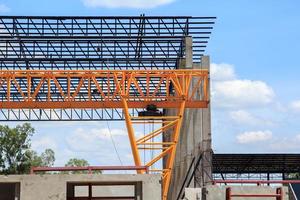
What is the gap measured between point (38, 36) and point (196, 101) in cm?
1102

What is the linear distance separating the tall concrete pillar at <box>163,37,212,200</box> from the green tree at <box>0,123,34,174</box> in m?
30.9

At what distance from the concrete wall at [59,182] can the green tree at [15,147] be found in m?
55.9

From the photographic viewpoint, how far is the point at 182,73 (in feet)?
127

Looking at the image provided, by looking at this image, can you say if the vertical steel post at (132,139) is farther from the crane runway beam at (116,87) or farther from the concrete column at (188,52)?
the concrete column at (188,52)

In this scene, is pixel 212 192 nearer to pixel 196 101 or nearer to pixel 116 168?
pixel 116 168

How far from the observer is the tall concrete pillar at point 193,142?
1539 inches

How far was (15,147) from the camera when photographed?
73.6 meters

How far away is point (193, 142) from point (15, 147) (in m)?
36.9

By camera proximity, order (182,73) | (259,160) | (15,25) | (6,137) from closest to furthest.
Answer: (182,73) < (15,25) < (259,160) < (6,137)

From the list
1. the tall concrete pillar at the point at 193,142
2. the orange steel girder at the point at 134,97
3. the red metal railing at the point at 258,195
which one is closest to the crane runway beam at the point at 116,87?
the orange steel girder at the point at 134,97

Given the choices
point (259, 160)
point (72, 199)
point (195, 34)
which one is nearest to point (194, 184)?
point (195, 34)

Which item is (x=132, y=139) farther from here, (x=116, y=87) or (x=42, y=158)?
(x=42, y=158)

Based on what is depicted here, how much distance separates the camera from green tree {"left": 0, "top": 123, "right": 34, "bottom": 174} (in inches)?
2867

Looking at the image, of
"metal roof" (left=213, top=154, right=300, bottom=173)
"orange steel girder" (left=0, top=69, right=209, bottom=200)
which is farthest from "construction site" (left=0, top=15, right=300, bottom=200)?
"metal roof" (left=213, top=154, right=300, bottom=173)
